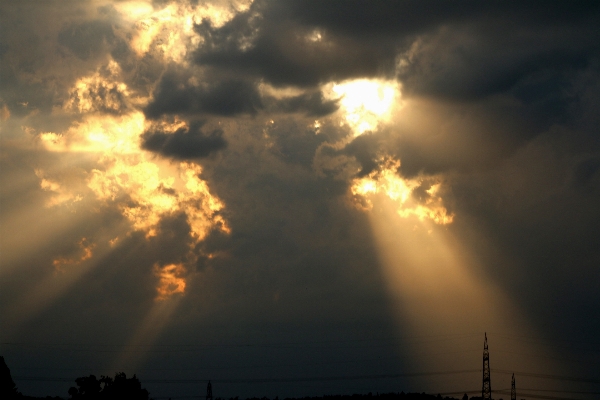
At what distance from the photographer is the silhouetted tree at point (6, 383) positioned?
552 feet

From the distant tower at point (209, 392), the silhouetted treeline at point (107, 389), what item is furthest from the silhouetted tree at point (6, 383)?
the distant tower at point (209, 392)

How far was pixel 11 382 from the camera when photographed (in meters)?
174

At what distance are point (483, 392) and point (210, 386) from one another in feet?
207

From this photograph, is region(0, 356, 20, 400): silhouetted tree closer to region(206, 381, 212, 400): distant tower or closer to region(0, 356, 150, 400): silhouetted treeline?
region(0, 356, 150, 400): silhouetted treeline

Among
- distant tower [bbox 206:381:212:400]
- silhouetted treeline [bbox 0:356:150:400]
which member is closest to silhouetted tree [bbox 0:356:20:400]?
silhouetted treeline [bbox 0:356:150:400]

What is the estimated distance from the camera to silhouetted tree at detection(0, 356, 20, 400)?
552 feet

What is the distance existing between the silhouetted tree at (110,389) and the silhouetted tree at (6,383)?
15.0 metres

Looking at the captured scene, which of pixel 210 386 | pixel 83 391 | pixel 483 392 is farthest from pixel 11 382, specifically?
pixel 483 392

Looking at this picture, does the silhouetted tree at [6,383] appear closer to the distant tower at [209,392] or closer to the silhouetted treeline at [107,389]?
the silhouetted treeline at [107,389]

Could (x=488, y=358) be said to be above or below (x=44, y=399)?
above

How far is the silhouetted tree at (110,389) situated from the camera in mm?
177375

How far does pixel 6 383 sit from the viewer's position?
559ft

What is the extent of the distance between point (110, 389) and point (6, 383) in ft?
78.1

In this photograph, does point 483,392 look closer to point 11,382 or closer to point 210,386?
point 210,386
